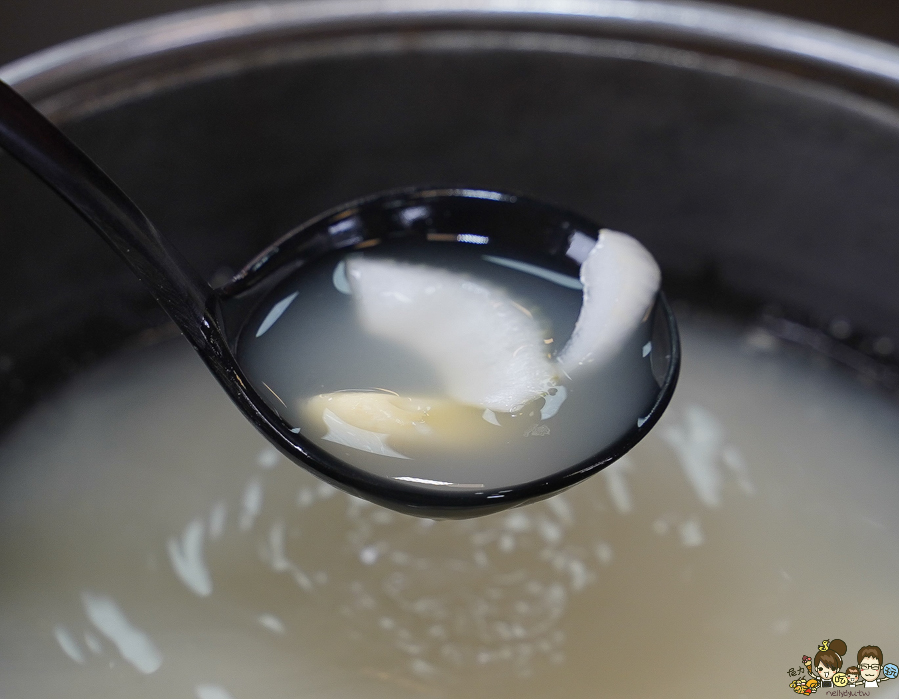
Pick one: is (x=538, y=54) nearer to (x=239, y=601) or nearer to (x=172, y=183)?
(x=172, y=183)

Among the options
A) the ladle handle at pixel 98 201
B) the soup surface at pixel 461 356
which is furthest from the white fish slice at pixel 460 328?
the ladle handle at pixel 98 201

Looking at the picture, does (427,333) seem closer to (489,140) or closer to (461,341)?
(461,341)

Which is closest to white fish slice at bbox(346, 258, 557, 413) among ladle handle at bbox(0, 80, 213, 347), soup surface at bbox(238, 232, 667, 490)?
soup surface at bbox(238, 232, 667, 490)

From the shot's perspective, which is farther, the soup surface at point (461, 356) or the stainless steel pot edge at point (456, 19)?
the stainless steel pot edge at point (456, 19)

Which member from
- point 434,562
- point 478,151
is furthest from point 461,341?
point 478,151

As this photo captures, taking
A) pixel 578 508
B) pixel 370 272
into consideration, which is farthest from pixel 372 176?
pixel 578 508

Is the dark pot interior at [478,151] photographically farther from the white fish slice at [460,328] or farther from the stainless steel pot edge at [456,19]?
the white fish slice at [460,328]
